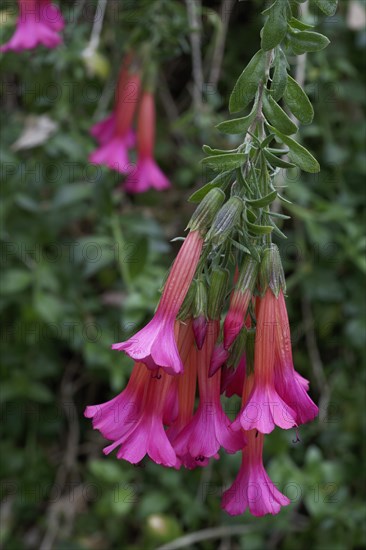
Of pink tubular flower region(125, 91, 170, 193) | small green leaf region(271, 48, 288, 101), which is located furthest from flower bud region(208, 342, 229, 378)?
pink tubular flower region(125, 91, 170, 193)

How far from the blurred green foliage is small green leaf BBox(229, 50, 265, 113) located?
31.4 inches

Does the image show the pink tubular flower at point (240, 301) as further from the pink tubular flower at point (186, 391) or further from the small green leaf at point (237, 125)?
the small green leaf at point (237, 125)

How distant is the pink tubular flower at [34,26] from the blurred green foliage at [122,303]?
0.74 ft

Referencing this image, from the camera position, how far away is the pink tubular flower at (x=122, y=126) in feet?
6.18

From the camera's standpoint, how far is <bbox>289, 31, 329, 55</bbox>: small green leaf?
93cm

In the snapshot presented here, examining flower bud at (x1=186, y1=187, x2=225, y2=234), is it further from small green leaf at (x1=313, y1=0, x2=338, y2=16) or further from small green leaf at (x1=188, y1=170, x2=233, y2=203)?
small green leaf at (x1=313, y1=0, x2=338, y2=16)

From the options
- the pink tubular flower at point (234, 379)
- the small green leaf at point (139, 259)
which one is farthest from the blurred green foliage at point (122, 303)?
the pink tubular flower at point (234, 379)

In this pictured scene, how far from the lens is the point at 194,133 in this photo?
219cm

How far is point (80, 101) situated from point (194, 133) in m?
0.36

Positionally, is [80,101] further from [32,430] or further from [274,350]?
[274,350]

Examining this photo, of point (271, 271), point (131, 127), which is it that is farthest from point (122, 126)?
A: point (271, 271)

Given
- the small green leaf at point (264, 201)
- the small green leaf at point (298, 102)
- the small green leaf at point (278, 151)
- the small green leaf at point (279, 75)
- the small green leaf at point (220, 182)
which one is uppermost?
the small green leaf at point (279, 75)

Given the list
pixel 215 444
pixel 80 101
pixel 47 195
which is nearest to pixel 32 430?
pixel 47 195

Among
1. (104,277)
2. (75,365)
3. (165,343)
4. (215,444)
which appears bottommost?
(75,365)
